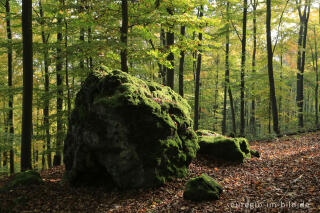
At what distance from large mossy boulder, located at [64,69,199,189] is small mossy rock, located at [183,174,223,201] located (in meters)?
1.31

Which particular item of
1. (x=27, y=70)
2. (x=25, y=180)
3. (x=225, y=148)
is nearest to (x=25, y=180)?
(x=25, y=180)

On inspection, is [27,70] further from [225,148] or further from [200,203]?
[225,148]

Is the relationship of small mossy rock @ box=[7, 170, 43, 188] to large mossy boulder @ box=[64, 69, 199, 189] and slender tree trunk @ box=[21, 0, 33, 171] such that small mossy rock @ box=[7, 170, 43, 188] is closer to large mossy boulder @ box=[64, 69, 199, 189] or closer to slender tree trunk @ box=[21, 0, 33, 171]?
large mossy boulder @ box=[64, 69, 199, 189]

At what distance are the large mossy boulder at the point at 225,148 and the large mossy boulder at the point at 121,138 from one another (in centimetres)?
230

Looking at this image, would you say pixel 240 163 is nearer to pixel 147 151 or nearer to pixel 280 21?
pixel 147 151

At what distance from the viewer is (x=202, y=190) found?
5359 mm

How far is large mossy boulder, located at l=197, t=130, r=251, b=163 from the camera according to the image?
8945mm

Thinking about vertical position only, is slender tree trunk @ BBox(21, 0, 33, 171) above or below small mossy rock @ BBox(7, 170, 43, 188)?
above

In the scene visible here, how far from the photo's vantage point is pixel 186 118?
8.40 m

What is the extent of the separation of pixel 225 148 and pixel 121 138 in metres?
5.17

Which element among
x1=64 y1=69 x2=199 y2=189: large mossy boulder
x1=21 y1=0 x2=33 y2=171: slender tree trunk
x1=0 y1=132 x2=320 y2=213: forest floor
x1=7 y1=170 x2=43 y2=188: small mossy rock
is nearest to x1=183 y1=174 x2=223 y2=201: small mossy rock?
x1=0 y1=132 x2=320 y2=213: forest floor

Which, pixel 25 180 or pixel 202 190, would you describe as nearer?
pixel 202 190

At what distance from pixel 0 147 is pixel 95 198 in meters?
7.22

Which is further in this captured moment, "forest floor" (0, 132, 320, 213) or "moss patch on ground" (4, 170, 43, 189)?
"moss patch on ground" (4, 170, 43, 189)
